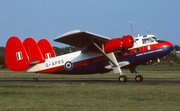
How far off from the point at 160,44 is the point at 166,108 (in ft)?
52.9

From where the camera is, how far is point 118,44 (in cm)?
3061

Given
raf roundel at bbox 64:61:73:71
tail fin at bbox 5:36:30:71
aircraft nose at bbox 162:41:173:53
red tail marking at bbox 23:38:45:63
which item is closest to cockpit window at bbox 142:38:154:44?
aircraft nose at bbox 162:41:173:53

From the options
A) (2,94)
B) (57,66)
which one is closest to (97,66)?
(57,66)

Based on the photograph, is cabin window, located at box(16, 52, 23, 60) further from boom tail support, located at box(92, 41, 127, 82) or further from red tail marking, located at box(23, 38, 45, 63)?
boom tail support, located at box(92, 41, 127, 82)

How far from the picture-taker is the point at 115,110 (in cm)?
1444

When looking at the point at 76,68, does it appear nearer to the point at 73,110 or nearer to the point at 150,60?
the point at 150,60

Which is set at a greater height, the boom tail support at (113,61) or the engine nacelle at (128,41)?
the engine nacelle at (128,41)

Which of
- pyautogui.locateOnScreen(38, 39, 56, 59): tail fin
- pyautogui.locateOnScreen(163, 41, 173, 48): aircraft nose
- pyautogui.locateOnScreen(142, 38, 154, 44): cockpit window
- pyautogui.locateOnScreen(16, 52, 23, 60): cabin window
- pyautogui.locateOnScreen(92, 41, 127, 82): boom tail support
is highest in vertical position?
pyautogui.locateOnScreen(38, 39, 56, 59): tail fin

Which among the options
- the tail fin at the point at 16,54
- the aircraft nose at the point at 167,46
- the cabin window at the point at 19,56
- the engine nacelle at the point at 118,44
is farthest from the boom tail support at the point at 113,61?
the cabin window at the point at 19,56

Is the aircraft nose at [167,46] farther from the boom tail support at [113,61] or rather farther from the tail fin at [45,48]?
the tail fin at [45,48]

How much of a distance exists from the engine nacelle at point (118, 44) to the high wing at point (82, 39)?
44 centimetres

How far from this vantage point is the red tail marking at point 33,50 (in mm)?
35344

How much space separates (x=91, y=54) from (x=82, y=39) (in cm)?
221

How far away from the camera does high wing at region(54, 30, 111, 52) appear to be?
98.0 ft
